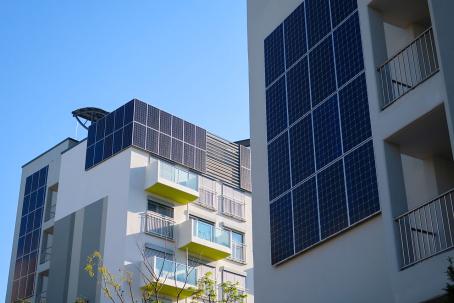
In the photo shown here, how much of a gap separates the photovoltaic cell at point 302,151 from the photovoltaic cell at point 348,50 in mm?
1652

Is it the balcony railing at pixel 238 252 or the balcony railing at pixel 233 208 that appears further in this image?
the balcony railing at pixel 233 208

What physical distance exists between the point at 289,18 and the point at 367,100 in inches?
218

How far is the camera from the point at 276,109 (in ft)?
73.9

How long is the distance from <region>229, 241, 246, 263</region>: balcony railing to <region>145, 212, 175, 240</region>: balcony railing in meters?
4.67

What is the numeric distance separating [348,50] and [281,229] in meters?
4.98

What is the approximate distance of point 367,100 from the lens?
728 inches

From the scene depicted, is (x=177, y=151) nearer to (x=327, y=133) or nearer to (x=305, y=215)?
(x=305, y=215)

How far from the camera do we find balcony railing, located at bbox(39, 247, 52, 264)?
45875 mm

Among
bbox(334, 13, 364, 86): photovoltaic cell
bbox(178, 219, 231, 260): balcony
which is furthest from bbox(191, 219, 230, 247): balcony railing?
bbox(334, 13, 364, 86): photovoltaic cell

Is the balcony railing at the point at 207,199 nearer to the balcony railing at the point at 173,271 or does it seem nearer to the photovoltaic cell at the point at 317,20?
the balcony railing at the point at 173,271

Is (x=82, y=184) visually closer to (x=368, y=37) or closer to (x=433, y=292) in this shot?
(x=368, y=37)

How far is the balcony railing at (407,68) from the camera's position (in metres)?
18.1

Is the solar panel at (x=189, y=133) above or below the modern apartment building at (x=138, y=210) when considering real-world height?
above

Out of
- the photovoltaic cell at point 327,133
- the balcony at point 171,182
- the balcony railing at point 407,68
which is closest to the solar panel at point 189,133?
the balcony at point 171,182
